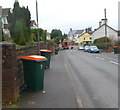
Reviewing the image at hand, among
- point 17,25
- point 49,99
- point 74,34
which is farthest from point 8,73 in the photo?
point 74,34

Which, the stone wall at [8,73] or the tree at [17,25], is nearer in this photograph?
the stone wall at [8,73]

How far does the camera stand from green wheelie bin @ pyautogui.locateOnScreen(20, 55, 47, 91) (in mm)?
5348

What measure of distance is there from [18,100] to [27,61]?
135cm

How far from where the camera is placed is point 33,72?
5.37 meters

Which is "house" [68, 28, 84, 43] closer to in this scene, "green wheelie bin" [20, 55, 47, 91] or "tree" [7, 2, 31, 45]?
"tree" [7, 2, 31, 45]

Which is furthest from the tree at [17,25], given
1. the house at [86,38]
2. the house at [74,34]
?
the house at [74,34]

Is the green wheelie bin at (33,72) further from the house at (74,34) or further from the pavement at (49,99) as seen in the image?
the house at (74,34)

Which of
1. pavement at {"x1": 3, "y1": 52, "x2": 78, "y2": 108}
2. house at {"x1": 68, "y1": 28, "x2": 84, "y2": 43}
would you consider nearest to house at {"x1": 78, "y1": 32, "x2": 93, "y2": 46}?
house at {"x1": 68, "y1": 28, "x2": 84, "y2": 43}

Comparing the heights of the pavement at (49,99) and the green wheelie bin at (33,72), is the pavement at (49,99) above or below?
below

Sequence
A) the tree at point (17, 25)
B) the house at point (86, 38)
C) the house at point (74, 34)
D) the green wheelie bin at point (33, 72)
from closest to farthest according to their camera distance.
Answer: the green wheelie bin at point (33, 72) → the tree at point (17, 25) → the house at point (86, 38) → the house at point (74, 34)

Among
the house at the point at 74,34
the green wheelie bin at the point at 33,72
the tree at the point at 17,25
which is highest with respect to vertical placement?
the house at the point at 74,34

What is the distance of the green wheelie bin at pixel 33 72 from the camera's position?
535 cm

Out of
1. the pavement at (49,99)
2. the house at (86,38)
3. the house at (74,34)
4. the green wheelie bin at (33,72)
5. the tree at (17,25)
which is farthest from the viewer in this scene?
the house at (74,34)

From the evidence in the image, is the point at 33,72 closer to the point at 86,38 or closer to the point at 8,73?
the point at 8,73
